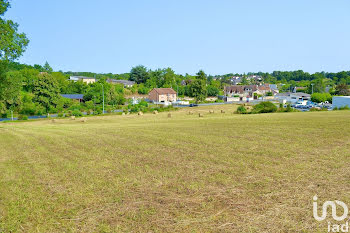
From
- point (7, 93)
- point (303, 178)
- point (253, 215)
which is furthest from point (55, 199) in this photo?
point (7, 93)

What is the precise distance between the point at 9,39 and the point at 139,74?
13193cm

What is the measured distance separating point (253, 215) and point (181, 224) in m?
1.75

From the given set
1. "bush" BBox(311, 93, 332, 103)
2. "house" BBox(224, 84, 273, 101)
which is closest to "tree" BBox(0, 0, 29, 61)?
"bush" BBox(311, 93, 332, 103)

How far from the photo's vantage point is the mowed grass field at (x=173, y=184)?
660cm

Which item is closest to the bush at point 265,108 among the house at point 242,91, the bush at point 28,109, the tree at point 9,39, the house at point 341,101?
the house at point 341,101

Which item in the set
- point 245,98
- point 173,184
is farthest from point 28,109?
point 245,98

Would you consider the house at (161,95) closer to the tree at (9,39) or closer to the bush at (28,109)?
the bush at (28,109)

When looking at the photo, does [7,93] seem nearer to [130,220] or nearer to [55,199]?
[55,199]

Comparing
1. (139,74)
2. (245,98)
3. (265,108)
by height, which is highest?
(139,74)

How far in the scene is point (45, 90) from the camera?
201 feet

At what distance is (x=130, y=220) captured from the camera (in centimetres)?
671

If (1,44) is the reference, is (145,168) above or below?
below

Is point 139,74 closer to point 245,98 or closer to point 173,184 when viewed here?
point 245,98

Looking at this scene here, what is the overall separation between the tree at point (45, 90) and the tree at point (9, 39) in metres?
41.8
